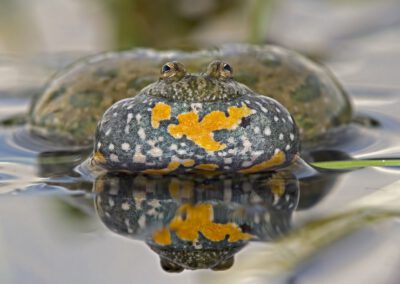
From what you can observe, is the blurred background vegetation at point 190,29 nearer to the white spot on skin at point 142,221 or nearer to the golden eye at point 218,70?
the golden eye at point 218,70

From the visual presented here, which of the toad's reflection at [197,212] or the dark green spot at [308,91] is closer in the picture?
the toad's reflection at [197,212]

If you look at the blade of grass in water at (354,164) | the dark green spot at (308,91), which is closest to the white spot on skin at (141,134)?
the blade of grass in water at (354,164)

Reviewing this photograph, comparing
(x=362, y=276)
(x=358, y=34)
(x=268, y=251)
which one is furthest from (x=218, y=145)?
(x=358, y=34)

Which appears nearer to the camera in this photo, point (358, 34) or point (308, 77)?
point (308, 77)

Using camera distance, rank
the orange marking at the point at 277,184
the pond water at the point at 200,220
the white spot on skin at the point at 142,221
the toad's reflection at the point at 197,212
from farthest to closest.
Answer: the orange marking at the point at 277,184 → the white spot on skin at the point at 142,221 → the toad's reflection at the point at 197,212 → the pond water at the point at 200,220

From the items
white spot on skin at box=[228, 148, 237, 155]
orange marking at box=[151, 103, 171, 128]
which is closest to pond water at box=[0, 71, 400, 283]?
white spot on skin at box=[228, 148, 237, 155]

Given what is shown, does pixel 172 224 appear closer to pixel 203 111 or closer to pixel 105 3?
pixel 203 111

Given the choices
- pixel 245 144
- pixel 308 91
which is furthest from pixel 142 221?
pixel 308 91

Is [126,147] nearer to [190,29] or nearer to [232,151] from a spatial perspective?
[232,151]

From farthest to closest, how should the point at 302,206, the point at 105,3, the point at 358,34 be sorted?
1. the point at 358,34
2. the point at 105,3
3. the point at 302,206
